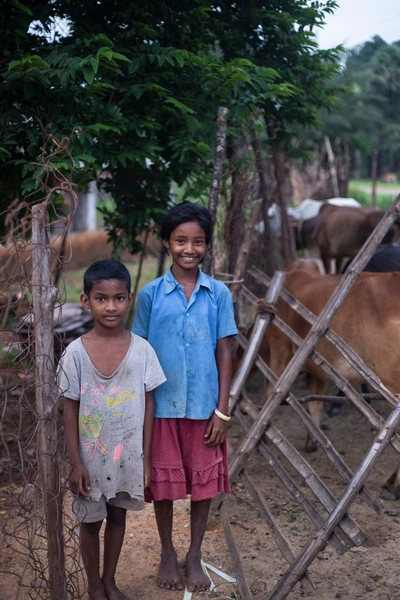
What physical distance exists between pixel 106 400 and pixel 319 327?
1.46 metres

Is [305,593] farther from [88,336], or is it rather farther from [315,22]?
[315,22]

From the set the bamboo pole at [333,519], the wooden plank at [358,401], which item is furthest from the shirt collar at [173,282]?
the bamboo pole at [333,519]

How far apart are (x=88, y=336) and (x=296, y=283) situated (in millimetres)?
2801

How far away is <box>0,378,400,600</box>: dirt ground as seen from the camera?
3.12m

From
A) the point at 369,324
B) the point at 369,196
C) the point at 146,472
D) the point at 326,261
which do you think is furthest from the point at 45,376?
the point at 369,196

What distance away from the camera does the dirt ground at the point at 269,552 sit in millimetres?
3125

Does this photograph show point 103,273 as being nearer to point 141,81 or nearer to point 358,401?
point 358,401

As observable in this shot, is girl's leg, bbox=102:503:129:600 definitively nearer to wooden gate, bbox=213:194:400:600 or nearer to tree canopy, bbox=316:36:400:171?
wooden gate, bbox=213:194:400:600

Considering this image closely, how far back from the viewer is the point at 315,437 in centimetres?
363

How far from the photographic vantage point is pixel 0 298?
8.50 feet

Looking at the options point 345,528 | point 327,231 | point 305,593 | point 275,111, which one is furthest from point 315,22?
point 327,231

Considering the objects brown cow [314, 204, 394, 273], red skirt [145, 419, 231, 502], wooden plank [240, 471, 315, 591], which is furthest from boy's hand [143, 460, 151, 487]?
brown cow [314, 204, 394, 273]

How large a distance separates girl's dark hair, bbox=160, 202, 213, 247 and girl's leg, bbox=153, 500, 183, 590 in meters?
1.26

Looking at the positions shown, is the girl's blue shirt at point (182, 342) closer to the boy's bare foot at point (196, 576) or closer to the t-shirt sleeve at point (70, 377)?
the t-shirt sleeve at point (70, 377)
